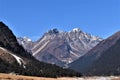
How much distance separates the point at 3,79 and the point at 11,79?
731 cm

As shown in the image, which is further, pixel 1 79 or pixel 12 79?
pixel 12 79

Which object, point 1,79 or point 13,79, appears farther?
point 13,79

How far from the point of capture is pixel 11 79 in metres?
161

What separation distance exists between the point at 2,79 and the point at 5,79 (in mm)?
2496

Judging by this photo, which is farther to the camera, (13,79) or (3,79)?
(13,79)

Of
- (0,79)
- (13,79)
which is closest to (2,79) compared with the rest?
(0,79)

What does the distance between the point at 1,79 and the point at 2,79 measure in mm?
1268

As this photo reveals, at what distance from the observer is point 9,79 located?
160 m

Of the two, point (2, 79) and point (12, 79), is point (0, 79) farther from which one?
point (12, 79)

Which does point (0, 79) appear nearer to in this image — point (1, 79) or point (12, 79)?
point (1, 79)

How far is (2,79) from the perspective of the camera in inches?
6009

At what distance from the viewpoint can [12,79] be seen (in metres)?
162

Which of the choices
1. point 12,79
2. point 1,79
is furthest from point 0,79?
point 12,79

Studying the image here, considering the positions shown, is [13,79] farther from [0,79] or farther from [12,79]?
[0,79]
